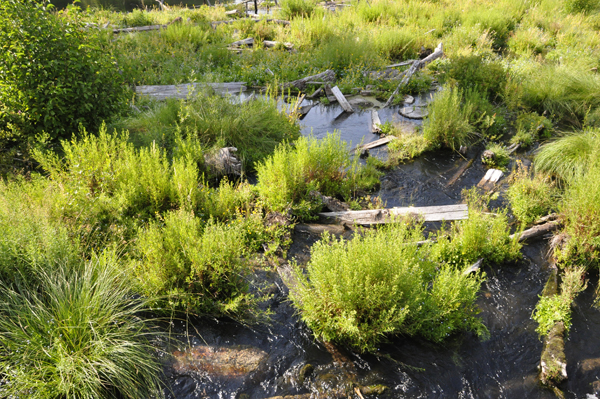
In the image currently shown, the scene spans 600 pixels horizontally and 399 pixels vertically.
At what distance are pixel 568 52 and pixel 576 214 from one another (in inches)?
402

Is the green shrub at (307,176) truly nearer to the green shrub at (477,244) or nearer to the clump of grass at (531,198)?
the green shrub at (477,244)

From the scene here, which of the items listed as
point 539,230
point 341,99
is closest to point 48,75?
point 341,99

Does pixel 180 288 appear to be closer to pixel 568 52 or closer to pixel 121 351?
pixel 121 351

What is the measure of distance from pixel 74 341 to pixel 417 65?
13.1 meters

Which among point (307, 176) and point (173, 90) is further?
point (173, 90)

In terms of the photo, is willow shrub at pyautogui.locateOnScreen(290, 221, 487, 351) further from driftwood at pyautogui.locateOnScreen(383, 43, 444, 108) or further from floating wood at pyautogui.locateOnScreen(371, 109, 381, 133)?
driftwood at pyautogui.locateOnScreen(383, 43, 444, 108)

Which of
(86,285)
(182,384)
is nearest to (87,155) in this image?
(86,285)

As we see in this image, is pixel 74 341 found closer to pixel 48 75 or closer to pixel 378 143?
pixel 48 75

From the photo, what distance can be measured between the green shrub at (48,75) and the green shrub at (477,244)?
6633mm

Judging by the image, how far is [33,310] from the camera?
3.95 m

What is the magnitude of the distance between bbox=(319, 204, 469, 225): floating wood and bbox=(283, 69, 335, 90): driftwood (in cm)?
666

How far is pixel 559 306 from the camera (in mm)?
5039

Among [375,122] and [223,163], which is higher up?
[223,163]

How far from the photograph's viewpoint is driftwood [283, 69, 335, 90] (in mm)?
12395
